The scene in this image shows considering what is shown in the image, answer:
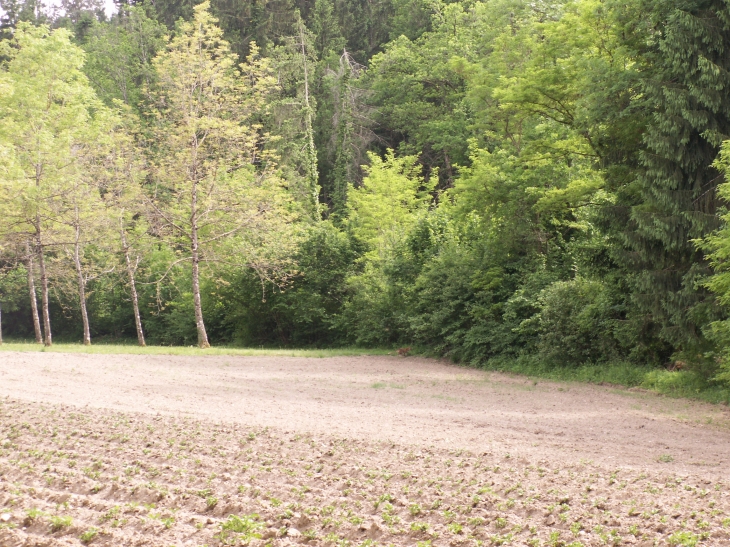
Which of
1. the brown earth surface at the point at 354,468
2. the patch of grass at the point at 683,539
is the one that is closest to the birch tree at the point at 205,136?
the brown earth surface at the point at 354,468

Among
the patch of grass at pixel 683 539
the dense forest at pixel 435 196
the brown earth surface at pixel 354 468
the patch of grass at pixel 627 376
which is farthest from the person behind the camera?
the dense forest at pixel 435 196

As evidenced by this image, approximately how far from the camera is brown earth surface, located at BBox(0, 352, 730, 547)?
638 cm

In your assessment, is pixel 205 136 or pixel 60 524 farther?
pixel 205 136

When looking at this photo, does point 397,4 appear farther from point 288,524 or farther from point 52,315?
point 288,524

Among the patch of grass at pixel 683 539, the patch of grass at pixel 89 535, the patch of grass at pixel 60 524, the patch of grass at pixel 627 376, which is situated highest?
the patch of grass at pixel 60 524

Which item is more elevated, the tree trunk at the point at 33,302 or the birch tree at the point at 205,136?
the birch tree at the point at 205,136

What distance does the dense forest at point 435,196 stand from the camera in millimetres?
16453

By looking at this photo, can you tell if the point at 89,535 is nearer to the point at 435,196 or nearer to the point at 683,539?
the point at 683,539

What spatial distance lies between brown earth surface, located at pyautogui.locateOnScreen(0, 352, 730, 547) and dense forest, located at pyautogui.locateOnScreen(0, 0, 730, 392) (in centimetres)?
427

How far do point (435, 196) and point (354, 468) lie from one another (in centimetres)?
4258

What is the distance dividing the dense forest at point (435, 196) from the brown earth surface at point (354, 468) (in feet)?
14.0

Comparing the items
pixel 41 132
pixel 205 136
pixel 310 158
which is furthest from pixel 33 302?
pixel 310 158

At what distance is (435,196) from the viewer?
164 ft

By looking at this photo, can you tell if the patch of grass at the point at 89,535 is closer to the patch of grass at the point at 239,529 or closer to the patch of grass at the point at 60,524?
the patch of grass at the point at 60,524
